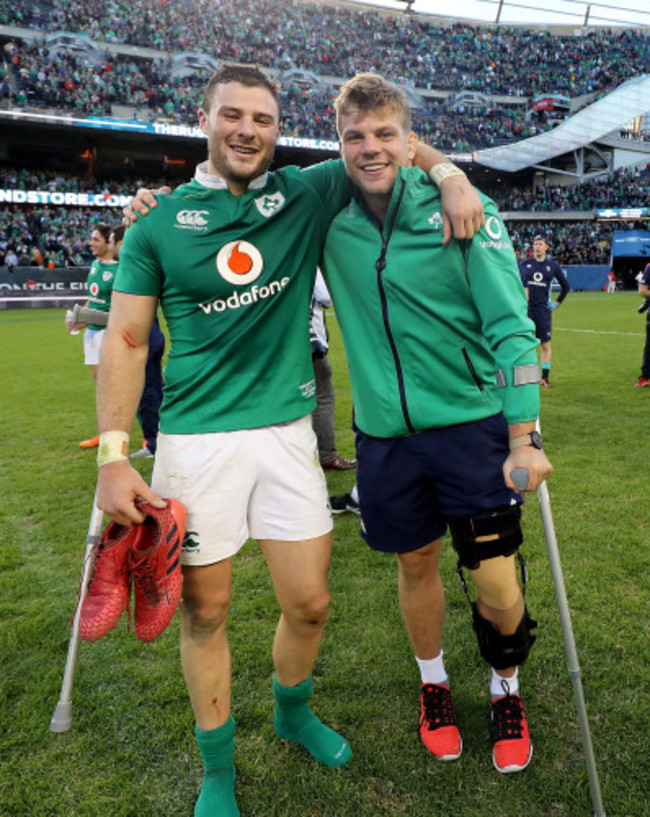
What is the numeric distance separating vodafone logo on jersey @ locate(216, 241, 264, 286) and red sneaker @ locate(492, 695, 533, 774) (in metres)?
1.95

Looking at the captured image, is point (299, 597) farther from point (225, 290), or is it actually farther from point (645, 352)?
point (645, 352)

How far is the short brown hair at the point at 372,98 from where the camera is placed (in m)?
2.04

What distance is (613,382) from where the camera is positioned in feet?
30.9

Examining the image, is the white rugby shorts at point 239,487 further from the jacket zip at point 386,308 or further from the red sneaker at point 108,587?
the jacket zip at point 386,308

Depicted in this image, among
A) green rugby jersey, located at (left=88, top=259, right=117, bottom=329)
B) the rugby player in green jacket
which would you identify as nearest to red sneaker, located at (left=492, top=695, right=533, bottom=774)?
the rugby player in green jacket

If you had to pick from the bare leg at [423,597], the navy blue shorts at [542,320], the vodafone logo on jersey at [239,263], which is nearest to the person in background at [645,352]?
the navy blue shorts at [542,320]

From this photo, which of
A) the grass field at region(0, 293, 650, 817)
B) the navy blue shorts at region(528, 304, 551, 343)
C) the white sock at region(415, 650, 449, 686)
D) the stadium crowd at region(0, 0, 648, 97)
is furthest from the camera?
the stadium crowd at region(0, 0, 648, 97)

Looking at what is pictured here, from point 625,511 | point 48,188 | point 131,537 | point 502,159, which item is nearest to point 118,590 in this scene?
point 131,537

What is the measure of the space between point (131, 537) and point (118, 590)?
17cm

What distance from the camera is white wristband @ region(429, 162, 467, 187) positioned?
2.12m

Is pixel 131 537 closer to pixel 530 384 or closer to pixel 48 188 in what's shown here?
pixel 530 384

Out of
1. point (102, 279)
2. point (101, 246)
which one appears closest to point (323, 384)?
point (102, 279)

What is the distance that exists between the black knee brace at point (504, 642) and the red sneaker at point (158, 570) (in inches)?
46.6

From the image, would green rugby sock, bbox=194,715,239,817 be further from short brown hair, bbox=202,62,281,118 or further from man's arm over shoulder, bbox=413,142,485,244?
short brown hair, bbox=202,62,281,118
